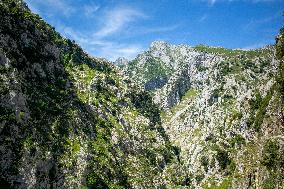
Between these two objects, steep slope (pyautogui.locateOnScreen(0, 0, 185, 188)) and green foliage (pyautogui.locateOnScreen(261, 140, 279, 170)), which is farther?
steep slope (pyautogui.locateOnScreen(0, 0, 185, 188))

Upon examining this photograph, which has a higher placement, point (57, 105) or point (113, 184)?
point (57, 105)

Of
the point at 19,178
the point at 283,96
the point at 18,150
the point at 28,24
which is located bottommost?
the point at 19,178

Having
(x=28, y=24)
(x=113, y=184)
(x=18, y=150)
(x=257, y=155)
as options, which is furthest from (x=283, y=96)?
(x=28, y=24)

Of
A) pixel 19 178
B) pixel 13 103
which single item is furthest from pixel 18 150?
pixel 13 103

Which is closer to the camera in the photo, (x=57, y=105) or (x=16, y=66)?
(x=16, y=66)

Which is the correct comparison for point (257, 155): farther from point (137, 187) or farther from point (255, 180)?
point (137, 187)

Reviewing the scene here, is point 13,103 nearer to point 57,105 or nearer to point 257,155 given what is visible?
point 57,105

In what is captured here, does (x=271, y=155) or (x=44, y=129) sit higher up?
(x=44, y=129)

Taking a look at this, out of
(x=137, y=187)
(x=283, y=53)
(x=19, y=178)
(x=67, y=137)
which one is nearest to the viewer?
(x=19, y=178)

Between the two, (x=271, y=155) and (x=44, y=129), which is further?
(x=44, y=129)

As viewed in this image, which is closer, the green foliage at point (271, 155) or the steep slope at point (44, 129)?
the green foliage at point (271, 155)

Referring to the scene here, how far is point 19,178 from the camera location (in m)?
123

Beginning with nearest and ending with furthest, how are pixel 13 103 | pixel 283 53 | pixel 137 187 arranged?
pixel 13 103 → pixel 283 53 → pixel 137 187

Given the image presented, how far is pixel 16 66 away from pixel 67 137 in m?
36.2
